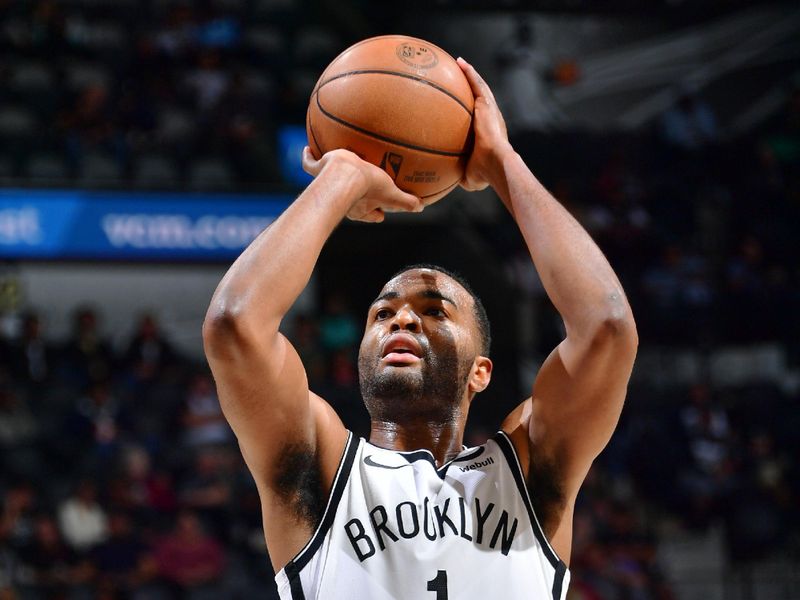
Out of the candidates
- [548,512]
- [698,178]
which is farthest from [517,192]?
[698,178]

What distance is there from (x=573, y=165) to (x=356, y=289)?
2.74 metres

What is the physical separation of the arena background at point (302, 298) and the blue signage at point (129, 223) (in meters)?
0.02

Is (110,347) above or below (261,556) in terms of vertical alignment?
above

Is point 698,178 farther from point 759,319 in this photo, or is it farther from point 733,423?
point 733,423

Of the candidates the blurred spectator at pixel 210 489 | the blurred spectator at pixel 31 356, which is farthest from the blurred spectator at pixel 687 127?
the blurred spectator at pixel 31 356

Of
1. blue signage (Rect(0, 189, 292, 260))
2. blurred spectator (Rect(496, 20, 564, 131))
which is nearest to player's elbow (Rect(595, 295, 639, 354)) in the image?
blue signage (Rect(0, 189, 292, 260))

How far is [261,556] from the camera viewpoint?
8742mm

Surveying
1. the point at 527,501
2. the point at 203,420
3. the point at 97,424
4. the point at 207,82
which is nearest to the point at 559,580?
the point at 527,501

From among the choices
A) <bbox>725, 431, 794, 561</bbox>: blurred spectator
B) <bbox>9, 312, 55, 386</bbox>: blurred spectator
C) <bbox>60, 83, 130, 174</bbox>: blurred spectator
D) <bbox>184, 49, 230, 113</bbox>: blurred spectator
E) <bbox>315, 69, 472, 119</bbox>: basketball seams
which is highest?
<bbox>184, 49, 230, 113</bbox>: blurred spectator

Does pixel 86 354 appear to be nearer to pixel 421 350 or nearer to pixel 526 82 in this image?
pixel 526 82

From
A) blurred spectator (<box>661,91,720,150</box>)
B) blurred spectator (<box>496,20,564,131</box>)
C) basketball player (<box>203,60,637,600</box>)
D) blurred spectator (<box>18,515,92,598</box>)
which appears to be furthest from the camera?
blurred spectator (<box>496,20,564,131</box>)

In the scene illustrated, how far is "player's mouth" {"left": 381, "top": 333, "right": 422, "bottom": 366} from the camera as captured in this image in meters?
3.14

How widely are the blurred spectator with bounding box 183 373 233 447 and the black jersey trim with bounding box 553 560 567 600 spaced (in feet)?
22.1

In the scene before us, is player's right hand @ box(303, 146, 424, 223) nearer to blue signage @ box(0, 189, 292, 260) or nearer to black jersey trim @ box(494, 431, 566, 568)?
black jersey trim @ box(494, 431, 566, 568)
